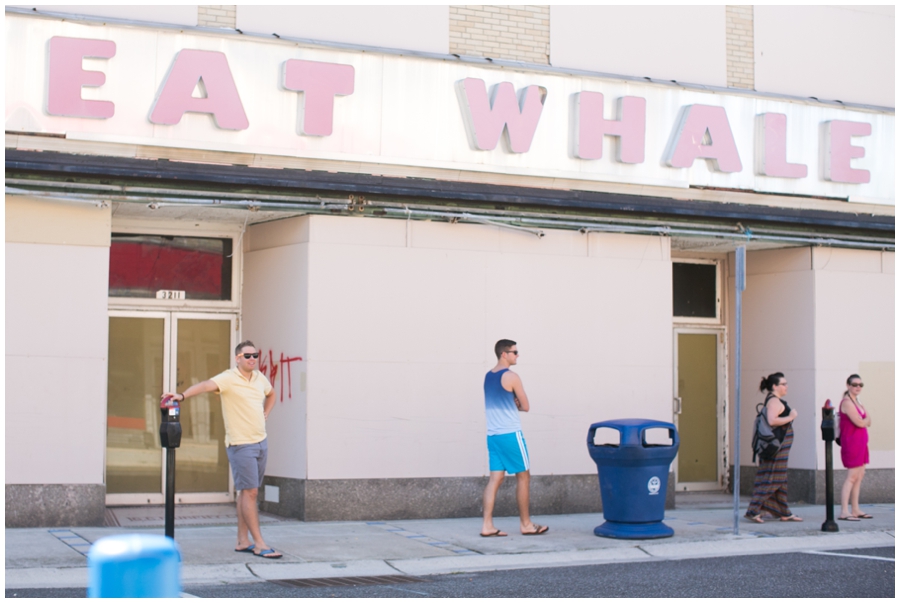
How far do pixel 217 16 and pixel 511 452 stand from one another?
17.6 feet

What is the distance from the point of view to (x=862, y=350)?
13.9 metres

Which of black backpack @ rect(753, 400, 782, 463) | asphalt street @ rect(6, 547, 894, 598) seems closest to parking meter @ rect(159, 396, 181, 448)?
asphalt street @ rect(6, 547, 894, 598)

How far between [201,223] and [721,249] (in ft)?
21.8

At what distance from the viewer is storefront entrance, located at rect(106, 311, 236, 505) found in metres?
12.1

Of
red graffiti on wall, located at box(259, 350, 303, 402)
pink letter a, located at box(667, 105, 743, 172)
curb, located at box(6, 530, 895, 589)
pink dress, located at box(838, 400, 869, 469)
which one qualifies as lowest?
curb, located at box(6, 530, 895, 589)

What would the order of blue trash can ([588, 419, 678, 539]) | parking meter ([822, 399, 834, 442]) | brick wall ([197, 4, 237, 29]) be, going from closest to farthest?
blue trash can ([588, 419, 678, 539]) → parking meter ([822, 399, 834, 442]) → brick wall ([197, 4, 237, 29])

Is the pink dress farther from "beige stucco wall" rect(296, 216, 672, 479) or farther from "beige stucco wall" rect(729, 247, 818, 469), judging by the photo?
"beige stucco wall" rect(296, 216, 672, 479)

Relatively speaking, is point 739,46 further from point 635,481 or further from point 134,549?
point 134,549

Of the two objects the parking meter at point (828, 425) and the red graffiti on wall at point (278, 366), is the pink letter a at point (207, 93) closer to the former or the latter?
the red graffiti on wall at point (278, 366)

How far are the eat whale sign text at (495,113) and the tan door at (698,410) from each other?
2587 millimetres

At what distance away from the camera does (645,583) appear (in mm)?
8148

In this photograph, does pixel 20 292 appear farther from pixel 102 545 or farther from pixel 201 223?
pixel 102 545

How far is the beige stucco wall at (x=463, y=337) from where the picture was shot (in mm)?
11555

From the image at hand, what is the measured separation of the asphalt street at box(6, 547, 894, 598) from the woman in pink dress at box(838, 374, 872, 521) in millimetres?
2693
